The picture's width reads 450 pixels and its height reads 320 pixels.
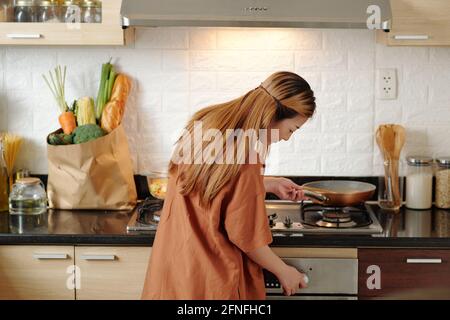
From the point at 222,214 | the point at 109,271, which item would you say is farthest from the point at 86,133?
the point at 222,214

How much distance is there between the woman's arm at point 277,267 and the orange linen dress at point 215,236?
0.04m

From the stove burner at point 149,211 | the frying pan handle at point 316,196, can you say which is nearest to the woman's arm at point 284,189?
the frying pan handle at point 316,196

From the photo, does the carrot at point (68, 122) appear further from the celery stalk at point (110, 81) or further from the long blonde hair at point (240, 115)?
the long blonde hair at point (240, 115)

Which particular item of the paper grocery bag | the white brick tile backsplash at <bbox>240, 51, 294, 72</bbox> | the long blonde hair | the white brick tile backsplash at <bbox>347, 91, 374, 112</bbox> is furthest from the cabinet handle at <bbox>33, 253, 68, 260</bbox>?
the white brick tile backsplash at <bbox>347, 91, 374, 112</bbox>

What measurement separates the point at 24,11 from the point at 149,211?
940 millimetres

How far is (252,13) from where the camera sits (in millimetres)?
2914

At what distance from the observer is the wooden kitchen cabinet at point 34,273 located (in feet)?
9.73

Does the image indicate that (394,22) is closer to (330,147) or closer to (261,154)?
(330,147)

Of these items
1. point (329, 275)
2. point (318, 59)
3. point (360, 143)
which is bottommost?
point (329, 275)

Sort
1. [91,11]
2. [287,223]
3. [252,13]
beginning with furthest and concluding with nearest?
[91,11], [287,223], [252,13]

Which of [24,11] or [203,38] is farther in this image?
[203,38]

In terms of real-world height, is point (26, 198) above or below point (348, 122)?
below

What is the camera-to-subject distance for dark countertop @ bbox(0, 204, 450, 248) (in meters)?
2.91

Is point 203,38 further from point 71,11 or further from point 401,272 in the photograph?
point 401,272
